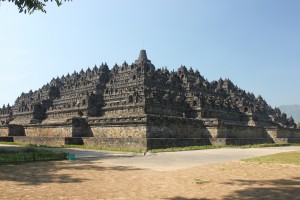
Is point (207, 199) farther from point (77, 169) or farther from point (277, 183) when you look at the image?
point (77, 169)

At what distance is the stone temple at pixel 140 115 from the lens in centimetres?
3170

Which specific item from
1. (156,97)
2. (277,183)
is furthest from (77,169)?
(156,97)

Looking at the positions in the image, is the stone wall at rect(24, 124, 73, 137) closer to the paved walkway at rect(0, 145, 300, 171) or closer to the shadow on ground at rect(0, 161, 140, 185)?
the paved walkway at rect(0, 145, 300, 171)

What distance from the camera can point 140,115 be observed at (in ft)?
99.9

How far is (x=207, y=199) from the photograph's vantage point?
8867 mm

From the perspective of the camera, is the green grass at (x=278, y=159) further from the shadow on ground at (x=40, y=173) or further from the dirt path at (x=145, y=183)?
the shadow on ground at (x=40, y=173)

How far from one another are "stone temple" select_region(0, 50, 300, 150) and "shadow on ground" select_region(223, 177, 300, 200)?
16.6 meters

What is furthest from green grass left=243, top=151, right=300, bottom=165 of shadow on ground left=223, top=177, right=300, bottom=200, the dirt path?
shadow on ground left=223, top=177, right=300, bottom=200

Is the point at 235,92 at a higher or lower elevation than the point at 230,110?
higher

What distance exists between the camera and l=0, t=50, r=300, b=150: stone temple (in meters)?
31.7

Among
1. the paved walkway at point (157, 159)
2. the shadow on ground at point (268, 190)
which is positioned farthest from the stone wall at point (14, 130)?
the shadow on ground at point (268, 190)

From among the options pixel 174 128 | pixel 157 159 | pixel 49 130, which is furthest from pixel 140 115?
pixel 49 130

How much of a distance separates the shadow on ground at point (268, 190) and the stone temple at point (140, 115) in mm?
16601

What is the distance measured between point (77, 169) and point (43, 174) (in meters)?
1.80
